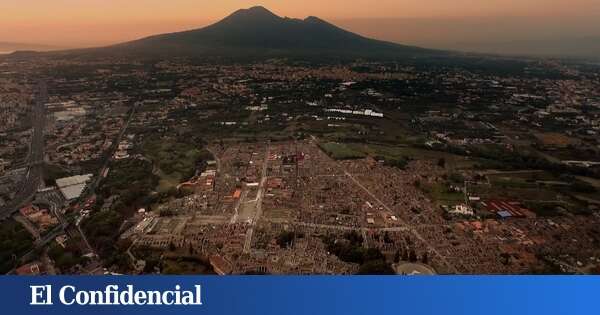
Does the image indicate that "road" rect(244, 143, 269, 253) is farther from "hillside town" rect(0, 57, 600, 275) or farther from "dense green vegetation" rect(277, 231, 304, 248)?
"dense green vegetation" rect(277, 231, 304, 248)

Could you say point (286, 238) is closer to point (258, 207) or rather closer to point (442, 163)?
point (258, 207)

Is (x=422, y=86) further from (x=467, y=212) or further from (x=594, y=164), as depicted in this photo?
(x=467, y=212)

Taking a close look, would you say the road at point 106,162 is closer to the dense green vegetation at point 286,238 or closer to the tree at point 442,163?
the dense green vegetation at point 286,238

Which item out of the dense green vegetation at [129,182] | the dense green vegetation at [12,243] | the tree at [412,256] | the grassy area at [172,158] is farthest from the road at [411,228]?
the dense green vegetation at [12,243]

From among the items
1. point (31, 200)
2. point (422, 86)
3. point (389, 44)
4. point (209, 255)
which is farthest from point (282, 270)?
point (389, 44)

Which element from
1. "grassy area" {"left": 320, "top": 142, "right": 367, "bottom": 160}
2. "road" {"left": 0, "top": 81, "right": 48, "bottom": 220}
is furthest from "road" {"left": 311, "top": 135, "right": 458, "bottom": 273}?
"road" {"left": 0, "top": 81, "right": 48, "bottom": 220}
